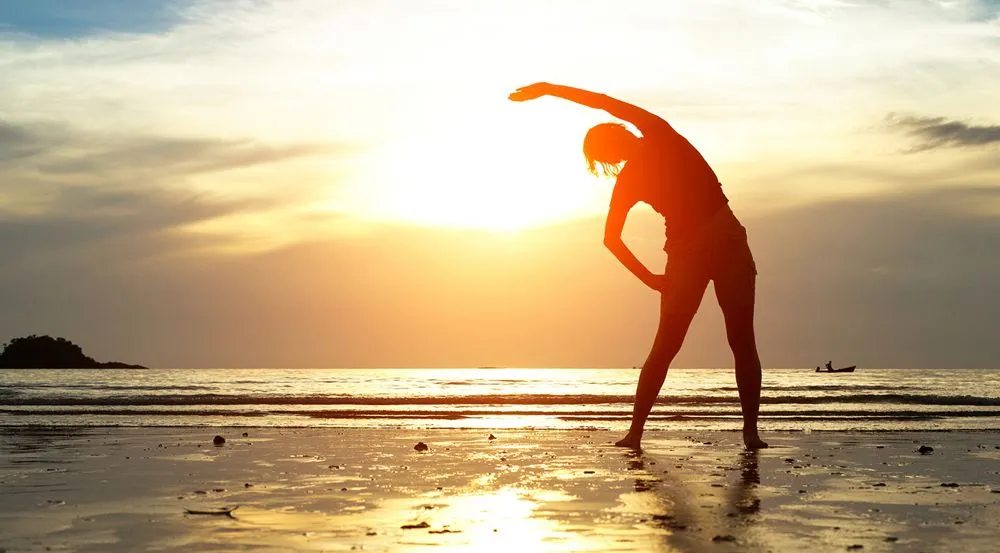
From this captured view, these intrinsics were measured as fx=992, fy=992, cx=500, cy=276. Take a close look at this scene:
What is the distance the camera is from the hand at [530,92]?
8746 mm

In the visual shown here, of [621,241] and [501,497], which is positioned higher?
[621,241]

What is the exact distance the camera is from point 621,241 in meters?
8.88

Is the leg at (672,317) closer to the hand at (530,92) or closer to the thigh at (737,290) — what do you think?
the thigh at (737,290)

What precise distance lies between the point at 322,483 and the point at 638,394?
3473 millimetres

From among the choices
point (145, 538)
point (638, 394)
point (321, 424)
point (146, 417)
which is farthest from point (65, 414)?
point (145, 538)

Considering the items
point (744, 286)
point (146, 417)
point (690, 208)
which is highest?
point (690, 208)

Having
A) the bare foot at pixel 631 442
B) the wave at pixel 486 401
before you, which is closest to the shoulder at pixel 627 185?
the bare foot at pixel 631 442

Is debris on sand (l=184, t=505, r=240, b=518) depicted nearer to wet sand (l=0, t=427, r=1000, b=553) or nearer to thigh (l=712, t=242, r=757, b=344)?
wet sand (l=0, t=427, r=1000, b=553)

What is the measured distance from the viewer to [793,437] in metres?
11.3

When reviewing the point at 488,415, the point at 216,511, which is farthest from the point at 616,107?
the point at 488,415

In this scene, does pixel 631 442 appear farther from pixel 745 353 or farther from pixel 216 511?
pixel 216 511

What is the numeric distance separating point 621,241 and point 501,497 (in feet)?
12.3

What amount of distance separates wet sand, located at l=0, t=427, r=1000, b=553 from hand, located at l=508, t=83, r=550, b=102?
3.13 meters

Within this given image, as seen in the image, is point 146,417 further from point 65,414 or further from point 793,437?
point 793,437
